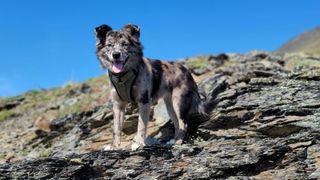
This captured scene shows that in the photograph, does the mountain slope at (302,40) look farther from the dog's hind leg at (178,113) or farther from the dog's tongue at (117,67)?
the dog's tongue at (117,67)

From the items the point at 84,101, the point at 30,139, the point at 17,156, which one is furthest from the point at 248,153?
the point at 84,101

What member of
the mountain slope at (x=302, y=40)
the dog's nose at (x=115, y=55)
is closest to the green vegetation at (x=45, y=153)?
the dog's nose at (x=115, y=55)

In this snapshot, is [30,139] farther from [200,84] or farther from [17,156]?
[200,84]

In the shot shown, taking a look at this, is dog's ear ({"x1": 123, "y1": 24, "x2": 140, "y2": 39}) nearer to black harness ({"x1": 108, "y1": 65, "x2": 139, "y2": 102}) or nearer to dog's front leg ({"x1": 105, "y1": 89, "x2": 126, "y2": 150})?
black harness ({"x1": 108, "y1": 65, "x2": 139, "y2": 102})

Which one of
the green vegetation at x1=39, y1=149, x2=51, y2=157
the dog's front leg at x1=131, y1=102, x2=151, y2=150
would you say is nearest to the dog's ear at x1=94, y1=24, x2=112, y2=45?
the dog's front leg at x1=131, y1=102, x2=151, y2=150

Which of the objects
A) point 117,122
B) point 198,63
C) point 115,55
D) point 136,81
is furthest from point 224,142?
point 198,63

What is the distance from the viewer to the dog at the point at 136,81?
1266 centimetres

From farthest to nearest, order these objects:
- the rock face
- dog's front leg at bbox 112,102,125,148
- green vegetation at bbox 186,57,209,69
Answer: green vegetation at bbox 186,57,209,69 → dog's front leg at bbox 112,102,125,148 → the rock face

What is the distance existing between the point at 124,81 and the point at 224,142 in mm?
2515

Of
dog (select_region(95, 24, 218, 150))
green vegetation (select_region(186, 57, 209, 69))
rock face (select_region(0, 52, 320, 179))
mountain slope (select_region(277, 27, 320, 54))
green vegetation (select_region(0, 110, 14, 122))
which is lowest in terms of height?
rock face (select_region(0, 52, 320, 179))

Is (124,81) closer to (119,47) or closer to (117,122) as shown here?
(119,47)

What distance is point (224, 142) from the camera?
477 inches

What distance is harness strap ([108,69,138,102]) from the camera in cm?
1272

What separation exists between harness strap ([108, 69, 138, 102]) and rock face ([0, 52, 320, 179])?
143 centimetres
